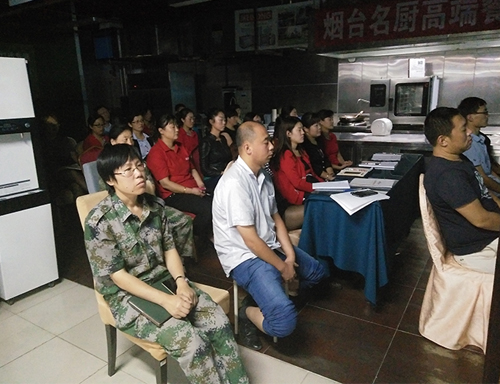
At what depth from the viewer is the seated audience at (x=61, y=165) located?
416 centimetres

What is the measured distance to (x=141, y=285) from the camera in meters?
1.66

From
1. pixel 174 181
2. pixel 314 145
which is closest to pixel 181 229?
pixel 174 181

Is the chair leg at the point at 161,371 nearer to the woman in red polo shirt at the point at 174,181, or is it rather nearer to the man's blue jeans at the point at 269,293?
the man's blue jeans at the point at 269,293

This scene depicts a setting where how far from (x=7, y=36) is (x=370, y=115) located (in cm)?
601

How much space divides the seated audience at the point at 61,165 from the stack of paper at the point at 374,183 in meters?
2.86

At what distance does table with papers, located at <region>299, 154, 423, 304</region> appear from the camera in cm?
231

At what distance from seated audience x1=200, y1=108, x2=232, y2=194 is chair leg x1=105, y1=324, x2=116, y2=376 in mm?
2102

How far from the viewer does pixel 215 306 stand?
1.76 meters

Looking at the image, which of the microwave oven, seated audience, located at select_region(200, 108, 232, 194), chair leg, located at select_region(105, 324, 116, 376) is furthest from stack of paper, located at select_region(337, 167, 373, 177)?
the microwave oven

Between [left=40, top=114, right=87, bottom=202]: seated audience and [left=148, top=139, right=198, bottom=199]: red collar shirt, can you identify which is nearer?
[left=148, top=139, right=198, bottom=199]: red collar shirt

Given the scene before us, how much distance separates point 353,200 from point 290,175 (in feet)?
1.95

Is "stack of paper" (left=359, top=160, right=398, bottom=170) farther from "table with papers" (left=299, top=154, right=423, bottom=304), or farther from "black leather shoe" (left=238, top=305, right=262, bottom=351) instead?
"black leather shoe" (left=238, top=305, right=262, bottom=351)

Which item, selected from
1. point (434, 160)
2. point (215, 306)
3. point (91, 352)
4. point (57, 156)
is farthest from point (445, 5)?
point (57, 156)

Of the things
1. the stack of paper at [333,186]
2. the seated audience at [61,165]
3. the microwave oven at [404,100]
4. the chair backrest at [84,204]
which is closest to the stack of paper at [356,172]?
the stack of paper at [333,186]
